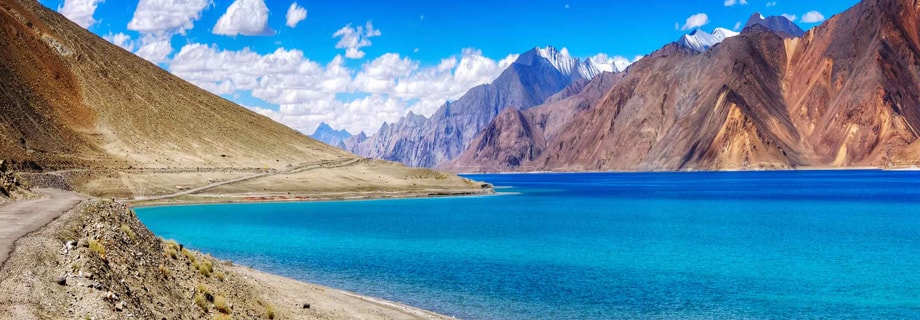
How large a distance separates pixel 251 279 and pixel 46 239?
9.72 m

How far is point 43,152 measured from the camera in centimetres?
10638

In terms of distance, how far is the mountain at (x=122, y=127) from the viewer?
110m

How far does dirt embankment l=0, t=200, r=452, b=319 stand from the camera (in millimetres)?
15727

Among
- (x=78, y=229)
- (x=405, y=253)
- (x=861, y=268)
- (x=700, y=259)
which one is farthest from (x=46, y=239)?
(x=861, y=268)

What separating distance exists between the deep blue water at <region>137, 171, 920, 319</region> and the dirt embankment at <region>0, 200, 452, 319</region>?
5703 millimetres

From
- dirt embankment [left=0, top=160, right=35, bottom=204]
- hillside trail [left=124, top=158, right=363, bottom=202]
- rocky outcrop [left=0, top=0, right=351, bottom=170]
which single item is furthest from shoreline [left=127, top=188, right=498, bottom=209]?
dirt embankment [left=0, top=160, right=35, bottom=204]

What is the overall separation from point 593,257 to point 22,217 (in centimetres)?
3274

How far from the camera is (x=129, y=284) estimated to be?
19250 mm

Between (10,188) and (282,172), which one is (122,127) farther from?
(10,188)

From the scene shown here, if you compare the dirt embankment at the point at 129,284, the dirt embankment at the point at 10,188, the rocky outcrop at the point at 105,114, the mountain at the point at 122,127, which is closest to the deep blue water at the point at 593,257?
the dirt embankment at the point at 129,284

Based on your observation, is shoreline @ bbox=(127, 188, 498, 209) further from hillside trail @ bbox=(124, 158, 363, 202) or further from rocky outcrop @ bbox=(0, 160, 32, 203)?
rocky outcrop @ bbox=(0, 160, 32, 203)

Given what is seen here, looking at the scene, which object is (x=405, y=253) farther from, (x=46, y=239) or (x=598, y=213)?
(x=598, y=213)

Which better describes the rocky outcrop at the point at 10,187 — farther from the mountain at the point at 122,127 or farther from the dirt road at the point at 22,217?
the mountain at the point at 122,127

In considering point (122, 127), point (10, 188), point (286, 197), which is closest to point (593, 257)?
point (10, 188)
